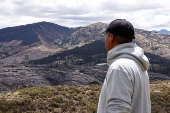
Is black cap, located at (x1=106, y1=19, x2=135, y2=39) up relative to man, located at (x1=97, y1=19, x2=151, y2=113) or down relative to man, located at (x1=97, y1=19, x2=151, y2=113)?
up

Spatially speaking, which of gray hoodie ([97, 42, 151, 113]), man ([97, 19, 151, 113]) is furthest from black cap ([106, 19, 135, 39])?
gray hoodie ([97, 42, 151, 113])

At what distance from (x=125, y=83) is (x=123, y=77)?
0.20ft

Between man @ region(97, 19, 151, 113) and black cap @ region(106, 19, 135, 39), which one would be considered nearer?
man @ region(97, 19, 151, 113)

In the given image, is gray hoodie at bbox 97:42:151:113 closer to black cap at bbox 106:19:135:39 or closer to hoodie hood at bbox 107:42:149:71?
hoodie hood at bbox 107:42:149:71

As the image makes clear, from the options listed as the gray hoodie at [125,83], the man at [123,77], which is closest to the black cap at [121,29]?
the man at [123,77]

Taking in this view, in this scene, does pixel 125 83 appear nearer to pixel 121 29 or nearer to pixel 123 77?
pixel 123 77

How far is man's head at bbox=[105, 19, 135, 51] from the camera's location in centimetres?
200

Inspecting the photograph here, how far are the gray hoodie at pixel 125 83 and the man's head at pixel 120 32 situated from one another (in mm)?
84

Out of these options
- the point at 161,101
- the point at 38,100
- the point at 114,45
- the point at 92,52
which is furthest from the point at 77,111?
the point at 92,52

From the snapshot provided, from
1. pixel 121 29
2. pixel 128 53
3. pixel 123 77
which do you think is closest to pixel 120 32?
pixel 121 29

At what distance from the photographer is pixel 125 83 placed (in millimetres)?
1683

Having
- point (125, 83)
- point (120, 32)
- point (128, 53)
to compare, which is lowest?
point (125, 83)

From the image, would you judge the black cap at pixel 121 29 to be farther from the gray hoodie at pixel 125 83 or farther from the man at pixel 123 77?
A: the gray hoodie at pixel 125 83

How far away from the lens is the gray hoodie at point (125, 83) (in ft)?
5.45
